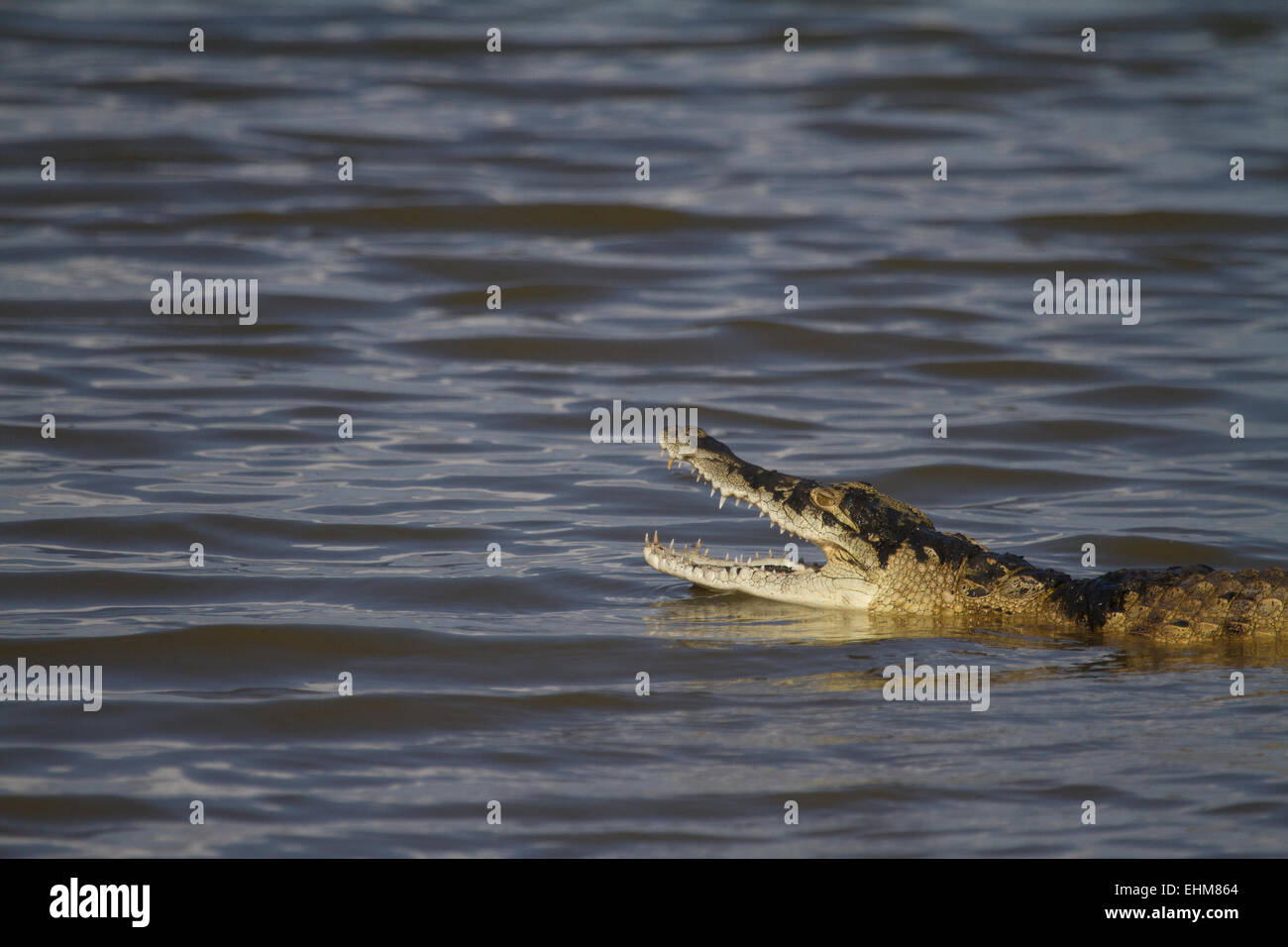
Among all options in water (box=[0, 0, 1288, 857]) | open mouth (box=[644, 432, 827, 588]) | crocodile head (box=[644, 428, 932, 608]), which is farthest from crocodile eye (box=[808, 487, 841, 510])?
water (box=[0, 0, 1288, 857])

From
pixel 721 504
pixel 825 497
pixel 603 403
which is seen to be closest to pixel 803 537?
pixel 825 497

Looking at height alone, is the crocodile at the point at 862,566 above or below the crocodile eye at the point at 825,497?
below

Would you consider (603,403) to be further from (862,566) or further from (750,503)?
(862,566)

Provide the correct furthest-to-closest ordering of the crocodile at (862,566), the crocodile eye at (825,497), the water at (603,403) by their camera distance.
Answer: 1. the crocodile eye at (825,497)
2. the crocodile at (862,566)
3. the water at (603,403)

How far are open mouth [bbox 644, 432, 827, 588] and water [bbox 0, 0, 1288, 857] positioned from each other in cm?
20

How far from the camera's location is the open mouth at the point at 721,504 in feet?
25.0

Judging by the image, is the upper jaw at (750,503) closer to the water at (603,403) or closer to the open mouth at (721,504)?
the open mouth at (721,504)

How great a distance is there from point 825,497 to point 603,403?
4.40 m

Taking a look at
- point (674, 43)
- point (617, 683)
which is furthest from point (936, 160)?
point (617, 683)

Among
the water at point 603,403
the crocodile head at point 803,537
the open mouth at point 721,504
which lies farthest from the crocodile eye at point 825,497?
the water at point 603,403

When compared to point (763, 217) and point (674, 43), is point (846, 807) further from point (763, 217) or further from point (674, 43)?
point (674, 43)

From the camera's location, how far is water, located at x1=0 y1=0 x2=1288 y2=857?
544cm

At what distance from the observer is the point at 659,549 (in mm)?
7605

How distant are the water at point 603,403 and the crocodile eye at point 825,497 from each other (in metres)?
0.58
